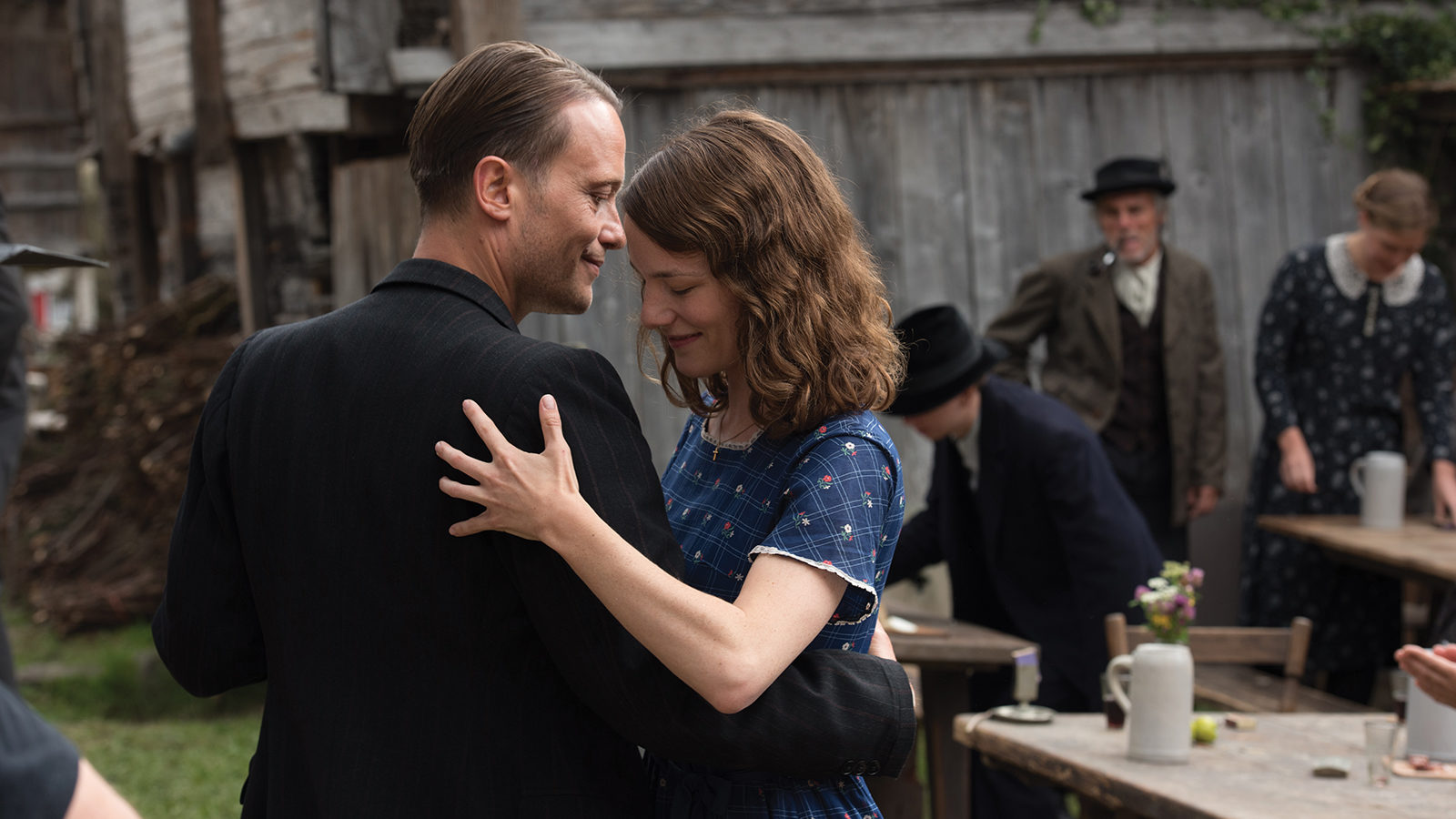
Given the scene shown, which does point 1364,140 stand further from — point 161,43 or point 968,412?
point 161,43

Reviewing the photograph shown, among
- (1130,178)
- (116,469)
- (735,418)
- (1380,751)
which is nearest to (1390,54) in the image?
(1130,178)

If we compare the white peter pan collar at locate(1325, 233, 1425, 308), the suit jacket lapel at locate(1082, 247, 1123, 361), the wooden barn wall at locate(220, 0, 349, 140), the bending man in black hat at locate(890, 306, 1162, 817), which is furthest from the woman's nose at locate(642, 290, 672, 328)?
the wooden barn wall at locate(220, 0, 349, 140)

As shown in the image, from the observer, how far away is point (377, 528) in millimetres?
1631

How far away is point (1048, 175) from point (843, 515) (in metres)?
4.66

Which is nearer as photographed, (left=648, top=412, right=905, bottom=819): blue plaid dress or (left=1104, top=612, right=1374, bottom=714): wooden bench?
(left=648, top=412, right=905, bottom=819): blue plaid dress

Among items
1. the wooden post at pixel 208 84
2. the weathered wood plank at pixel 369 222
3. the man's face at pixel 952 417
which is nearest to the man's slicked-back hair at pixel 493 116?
the man's face at pixel 952 417

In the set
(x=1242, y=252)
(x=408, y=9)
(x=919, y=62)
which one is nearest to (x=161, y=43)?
(x=408, y=9)

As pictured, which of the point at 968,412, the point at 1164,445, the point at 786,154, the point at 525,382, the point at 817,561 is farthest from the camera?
the point at 1164,445

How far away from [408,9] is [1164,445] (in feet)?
12.9

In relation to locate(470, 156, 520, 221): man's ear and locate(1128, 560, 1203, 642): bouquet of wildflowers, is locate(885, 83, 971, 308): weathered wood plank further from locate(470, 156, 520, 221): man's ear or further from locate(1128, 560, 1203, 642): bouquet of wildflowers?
locate(470, 156, 520, 221): man's ear

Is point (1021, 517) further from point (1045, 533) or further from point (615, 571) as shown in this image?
point (615, 571)

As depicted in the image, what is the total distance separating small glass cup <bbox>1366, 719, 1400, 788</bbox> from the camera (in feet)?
8.98

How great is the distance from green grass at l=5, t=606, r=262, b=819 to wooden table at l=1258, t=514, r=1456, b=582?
13.5 ft

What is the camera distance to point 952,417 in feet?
13.3
